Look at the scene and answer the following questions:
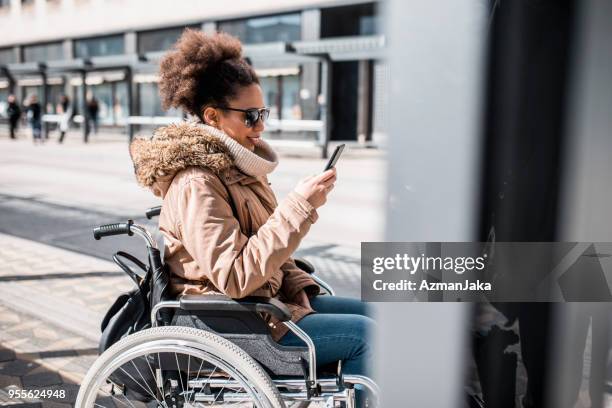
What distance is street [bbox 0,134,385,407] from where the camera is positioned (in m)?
3.72

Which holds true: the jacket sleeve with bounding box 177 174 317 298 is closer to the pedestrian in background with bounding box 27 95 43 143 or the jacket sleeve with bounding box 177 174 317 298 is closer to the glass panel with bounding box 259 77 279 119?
the glass panel with bounding box 259 77 279 119

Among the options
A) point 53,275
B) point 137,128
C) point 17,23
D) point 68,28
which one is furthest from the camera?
point 17,23

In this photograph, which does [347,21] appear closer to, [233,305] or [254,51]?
[254,51]

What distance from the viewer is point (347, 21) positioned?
22609 millimetres

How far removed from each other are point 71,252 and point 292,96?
696 inches

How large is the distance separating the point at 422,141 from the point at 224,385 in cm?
→ 114

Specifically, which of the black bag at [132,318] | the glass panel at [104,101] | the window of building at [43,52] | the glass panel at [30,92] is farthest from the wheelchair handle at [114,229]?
the glass panel at [30,92]

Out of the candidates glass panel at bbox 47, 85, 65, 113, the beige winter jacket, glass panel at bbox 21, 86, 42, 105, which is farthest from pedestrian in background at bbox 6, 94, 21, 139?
the beige winter jacket

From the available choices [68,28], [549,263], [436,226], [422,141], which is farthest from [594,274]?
[68,28]

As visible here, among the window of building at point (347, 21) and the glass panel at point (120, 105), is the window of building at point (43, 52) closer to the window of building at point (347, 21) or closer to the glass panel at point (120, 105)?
the glass panel at point (120, 105)

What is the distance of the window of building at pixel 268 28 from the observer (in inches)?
915

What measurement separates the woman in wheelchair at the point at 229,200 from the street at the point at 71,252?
1.64 feet

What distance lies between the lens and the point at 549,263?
1374mm

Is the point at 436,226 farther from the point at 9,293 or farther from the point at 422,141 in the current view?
the point at 9,293
